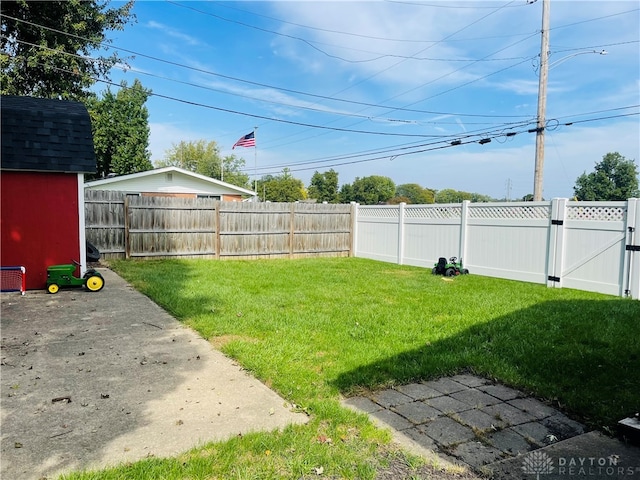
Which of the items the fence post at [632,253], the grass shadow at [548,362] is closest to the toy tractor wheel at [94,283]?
the grass shadow at [548,362]

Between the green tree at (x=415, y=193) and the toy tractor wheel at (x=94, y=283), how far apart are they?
7927cm

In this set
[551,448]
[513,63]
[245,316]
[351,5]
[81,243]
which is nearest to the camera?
[551,448]

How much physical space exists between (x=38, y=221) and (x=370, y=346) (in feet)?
20.5

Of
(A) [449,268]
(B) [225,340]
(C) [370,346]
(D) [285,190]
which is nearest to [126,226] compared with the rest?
(B) [225,340]

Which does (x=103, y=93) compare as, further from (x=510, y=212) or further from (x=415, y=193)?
(x=415, y=193)

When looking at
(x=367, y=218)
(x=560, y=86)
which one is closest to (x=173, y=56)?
(x=367, y=218)

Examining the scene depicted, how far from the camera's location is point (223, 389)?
3.35 m

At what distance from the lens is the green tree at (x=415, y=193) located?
86.3 meters

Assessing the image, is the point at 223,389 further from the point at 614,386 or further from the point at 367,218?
the point at 367,218

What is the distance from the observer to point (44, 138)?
293 inches

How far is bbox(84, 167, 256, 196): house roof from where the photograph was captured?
19.4 meters

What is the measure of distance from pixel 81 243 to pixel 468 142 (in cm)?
1413

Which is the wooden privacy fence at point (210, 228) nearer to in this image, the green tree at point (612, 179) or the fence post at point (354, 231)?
the fence post at point (354, 231)

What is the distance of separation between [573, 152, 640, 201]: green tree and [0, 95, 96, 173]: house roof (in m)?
53.7
